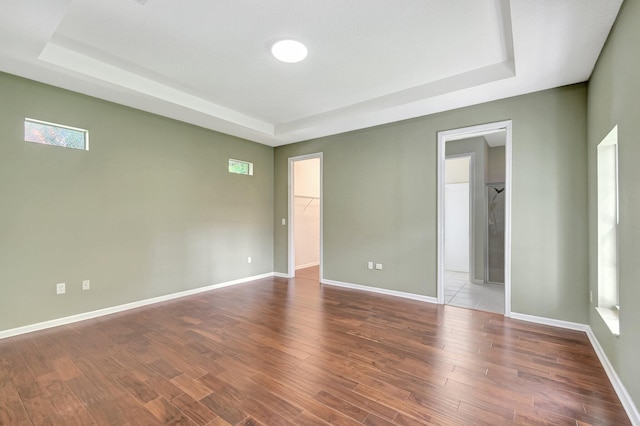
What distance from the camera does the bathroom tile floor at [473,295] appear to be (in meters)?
3.96

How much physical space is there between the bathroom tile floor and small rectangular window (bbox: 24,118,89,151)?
17.1 ft

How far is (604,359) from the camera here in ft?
7.74

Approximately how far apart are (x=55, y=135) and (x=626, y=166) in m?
5.24

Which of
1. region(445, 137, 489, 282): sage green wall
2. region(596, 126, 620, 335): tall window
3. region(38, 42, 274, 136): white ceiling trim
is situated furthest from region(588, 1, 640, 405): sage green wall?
region(38, 42, 274, 136): white ceiling trim

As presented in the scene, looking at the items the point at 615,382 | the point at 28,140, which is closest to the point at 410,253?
the point at 615,382

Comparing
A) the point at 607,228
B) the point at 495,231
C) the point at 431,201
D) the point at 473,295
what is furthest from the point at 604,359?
the point at 495,231

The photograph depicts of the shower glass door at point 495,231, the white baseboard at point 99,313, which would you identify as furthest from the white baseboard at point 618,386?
the white baseboard at point 99,313

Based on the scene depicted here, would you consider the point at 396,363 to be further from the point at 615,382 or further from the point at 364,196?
the point at 364,196

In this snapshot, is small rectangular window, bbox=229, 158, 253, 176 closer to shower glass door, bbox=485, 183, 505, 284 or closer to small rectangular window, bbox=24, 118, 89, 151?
small rectangular window, bbox=24, 118, 89, 151

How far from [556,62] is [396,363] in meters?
3.10

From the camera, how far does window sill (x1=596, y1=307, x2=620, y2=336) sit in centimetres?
212

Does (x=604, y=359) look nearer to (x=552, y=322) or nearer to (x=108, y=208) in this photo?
(x=552, y=322)

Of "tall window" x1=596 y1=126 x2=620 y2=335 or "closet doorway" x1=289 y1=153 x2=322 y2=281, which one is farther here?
"closet doorway" x1=289 y1=153 x2=322 y2=281

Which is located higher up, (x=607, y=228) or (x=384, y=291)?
(x=607, y=228)
